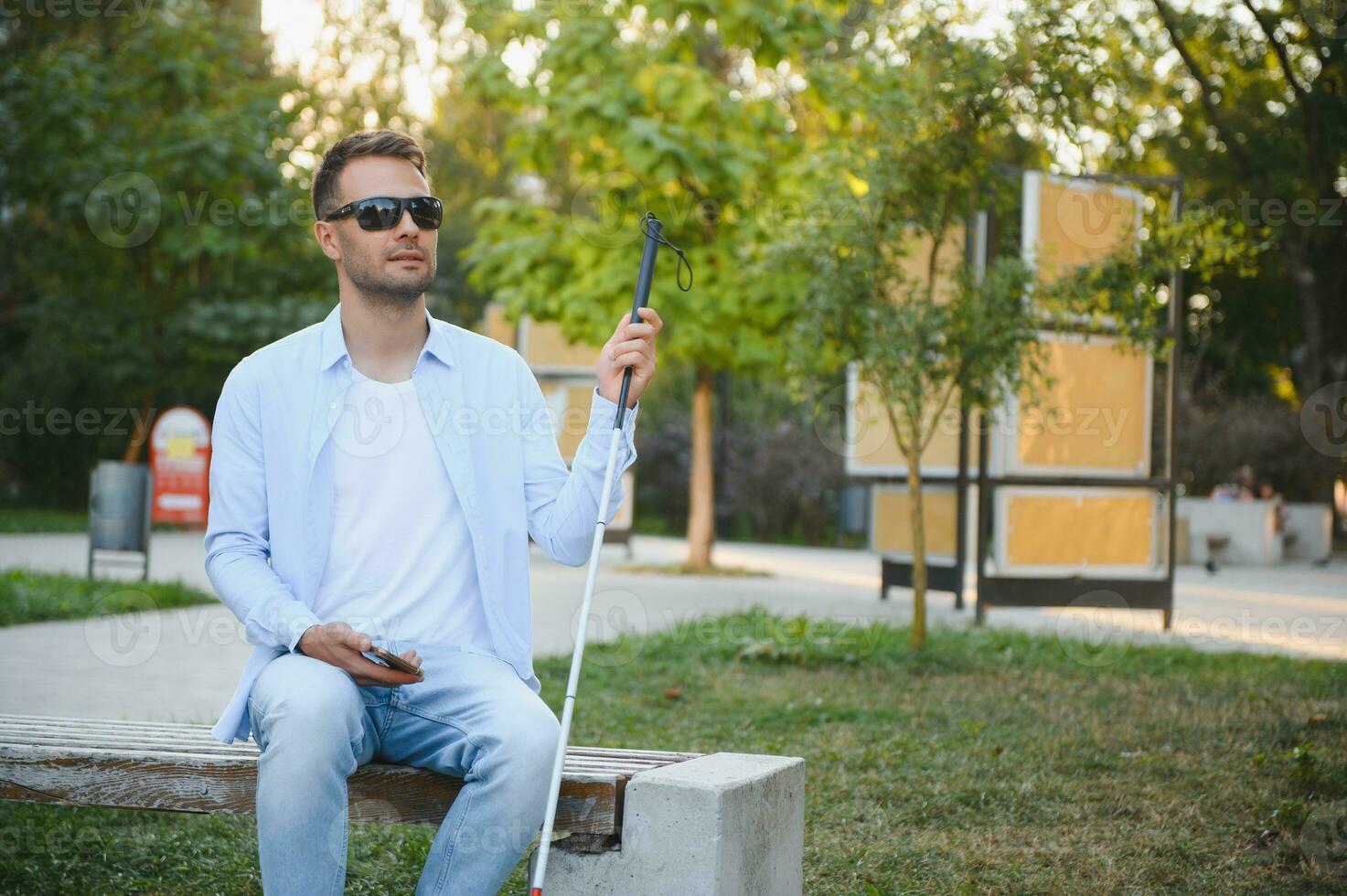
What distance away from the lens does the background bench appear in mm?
2936

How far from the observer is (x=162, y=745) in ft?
11.4

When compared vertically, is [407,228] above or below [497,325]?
below

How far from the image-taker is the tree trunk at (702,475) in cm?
1606

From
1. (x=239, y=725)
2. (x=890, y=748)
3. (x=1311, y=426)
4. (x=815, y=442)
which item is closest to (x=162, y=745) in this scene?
(x=239, y=725)

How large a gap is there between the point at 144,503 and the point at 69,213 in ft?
32.9

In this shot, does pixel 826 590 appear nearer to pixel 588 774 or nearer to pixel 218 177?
pixel 218 177

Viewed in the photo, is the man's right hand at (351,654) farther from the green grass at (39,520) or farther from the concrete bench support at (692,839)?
the green grass at (39,520)

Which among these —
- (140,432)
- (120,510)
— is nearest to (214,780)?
(120,510)

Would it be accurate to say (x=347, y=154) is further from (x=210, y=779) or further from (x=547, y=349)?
(x=547, y=349)

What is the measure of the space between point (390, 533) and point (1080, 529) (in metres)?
8.95

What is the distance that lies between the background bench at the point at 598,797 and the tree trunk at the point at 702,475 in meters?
12.6

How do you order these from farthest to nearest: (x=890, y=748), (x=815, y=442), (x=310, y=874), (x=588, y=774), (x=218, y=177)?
(x=815, y=442) → (x=218, y=177) → (x=890, y=748) → (x=588, y=774) → (x=310, y=874)

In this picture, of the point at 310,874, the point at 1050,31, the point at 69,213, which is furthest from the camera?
the point at 69,213

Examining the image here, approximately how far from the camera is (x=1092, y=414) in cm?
1134
